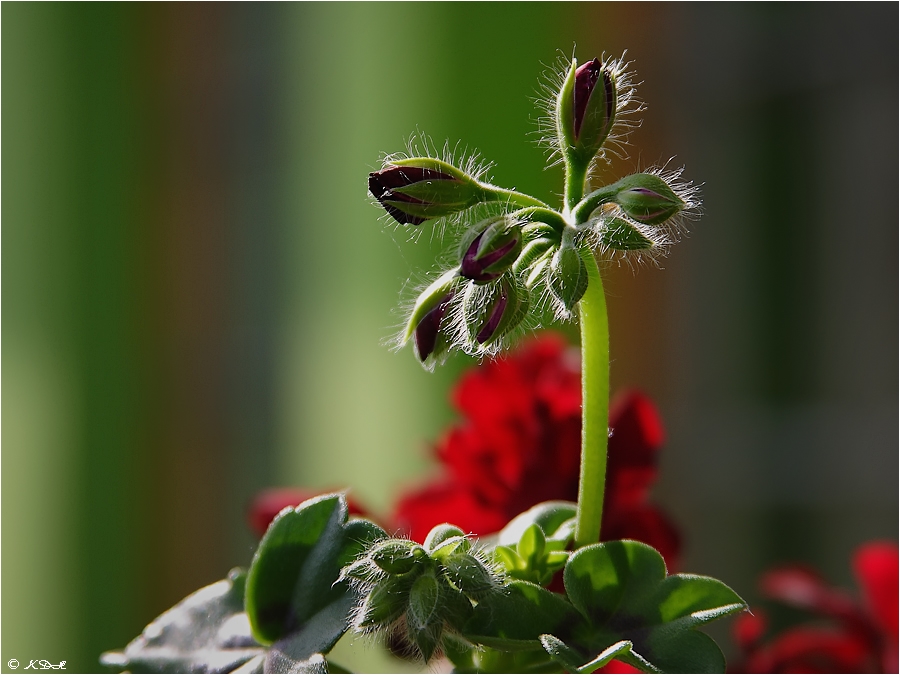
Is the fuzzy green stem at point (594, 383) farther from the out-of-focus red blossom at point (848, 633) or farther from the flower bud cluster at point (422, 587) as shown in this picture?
the out-of-focus red blossom at point (848, 633)

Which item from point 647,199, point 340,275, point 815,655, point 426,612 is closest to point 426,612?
point 426,612

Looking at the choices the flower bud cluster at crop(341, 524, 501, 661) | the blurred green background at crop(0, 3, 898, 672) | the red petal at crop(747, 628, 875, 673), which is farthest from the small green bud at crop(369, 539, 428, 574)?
the blurred green background at crop(0, 3, 898, 672)

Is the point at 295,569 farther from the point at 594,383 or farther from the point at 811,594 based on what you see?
the point at 811,594

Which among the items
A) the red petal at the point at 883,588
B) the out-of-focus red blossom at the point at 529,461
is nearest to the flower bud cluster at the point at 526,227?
the out-of-focus red blossom at the point at 529,461

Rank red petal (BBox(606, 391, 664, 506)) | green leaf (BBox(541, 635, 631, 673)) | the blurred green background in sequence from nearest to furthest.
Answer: green leaf (BBox(541, 635, 631, 673)), red petal (BBox(606, 391, 664, 506)), the blurred green background

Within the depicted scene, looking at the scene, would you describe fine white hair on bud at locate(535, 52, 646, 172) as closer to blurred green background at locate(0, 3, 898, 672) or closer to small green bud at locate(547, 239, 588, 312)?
small green bud at locate(547, 239, 588, 312)

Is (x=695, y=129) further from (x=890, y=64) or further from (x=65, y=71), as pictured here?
(x=65, y=71)

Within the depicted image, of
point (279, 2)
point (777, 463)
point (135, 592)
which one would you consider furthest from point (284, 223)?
point (777, 463)
